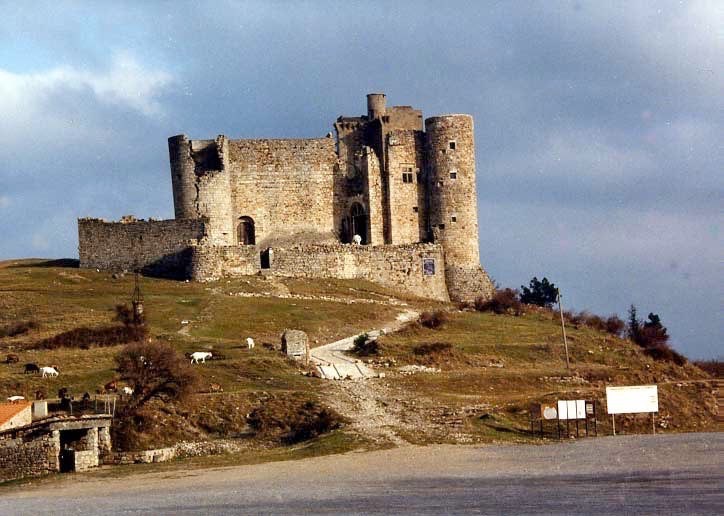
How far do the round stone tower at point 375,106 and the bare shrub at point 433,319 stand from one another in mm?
14361

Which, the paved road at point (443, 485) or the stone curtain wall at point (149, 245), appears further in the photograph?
the stone curtain wall at point (149, 245)

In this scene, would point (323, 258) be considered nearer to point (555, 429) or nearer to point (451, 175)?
point (451, 175)

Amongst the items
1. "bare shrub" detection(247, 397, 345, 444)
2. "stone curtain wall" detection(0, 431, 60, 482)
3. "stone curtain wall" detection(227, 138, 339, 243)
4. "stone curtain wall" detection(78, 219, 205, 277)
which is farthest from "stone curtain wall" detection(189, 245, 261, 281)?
"stone curtain wall" detection(0, 431, 60, 482)

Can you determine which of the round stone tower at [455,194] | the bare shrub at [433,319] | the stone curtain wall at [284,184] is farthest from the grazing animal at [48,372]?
the round stone tower at [455,194]

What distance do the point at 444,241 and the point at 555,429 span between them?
2700cm

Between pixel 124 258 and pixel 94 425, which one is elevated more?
pixel 124 258

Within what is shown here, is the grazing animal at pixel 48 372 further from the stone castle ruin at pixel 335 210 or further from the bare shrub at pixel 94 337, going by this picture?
the stone castle ruin at pixel 335 210

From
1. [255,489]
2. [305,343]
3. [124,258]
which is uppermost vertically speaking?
[124,258]

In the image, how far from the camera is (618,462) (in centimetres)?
3522

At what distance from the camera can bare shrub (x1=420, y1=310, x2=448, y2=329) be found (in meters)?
60.7

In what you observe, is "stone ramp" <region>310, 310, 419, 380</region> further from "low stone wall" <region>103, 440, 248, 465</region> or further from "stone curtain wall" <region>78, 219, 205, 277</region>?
"stone curtain wall" <region>78, 219, 205, 277</region>

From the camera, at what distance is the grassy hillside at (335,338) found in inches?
1780

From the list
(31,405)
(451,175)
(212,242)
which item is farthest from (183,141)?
(31,405)

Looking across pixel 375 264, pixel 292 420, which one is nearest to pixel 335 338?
pixel 375 264
